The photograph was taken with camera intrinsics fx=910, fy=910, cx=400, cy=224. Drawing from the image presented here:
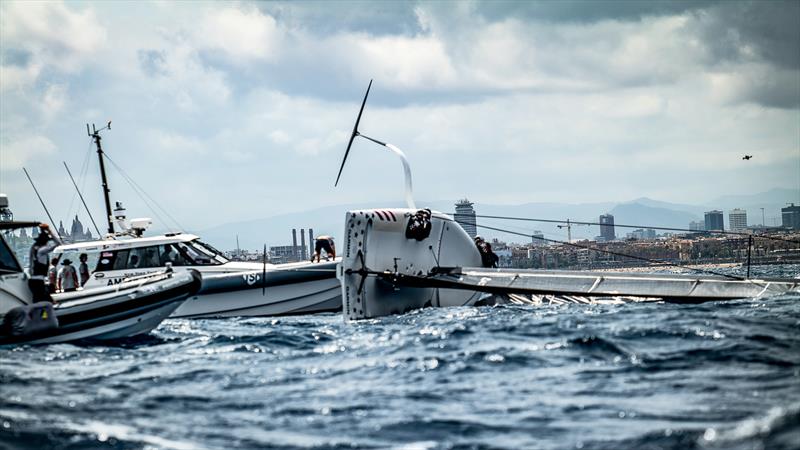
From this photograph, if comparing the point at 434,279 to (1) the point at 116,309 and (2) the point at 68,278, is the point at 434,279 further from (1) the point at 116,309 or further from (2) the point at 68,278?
(2) the point at 68,278

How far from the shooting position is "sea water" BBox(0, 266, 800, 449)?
294 inches

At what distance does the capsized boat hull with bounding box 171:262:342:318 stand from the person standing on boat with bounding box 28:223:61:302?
648 cm

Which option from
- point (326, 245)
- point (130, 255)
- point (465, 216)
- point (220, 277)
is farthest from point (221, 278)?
point (465, 216)

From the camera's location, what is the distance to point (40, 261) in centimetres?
1662

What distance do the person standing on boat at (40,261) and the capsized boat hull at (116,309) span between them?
358 mm

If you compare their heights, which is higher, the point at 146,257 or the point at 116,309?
the point at 146,257

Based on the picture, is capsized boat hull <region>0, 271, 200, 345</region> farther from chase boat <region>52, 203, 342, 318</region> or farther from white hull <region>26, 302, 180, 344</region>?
chase boat <region>52, 203, 342, 318</region>

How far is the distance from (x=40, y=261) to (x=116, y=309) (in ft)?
5.95

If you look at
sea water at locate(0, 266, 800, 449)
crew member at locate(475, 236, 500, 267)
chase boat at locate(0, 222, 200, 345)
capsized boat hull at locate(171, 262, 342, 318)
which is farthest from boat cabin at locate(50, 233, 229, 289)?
sea water at locate(0, 266, 800, 449)

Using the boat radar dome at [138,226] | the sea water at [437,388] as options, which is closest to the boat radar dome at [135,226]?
the boat radar dome at [138,226]

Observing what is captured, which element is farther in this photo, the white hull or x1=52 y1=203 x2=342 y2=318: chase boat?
x1=52 y1=203 x2=342 y2=318: chase boat

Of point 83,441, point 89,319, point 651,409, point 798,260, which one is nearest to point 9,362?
point 89,319

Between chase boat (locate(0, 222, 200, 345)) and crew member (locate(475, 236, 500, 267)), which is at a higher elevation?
crew member (locate(475, 236, 500, 267))

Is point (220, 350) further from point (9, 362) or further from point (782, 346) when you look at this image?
point (782, 346)
